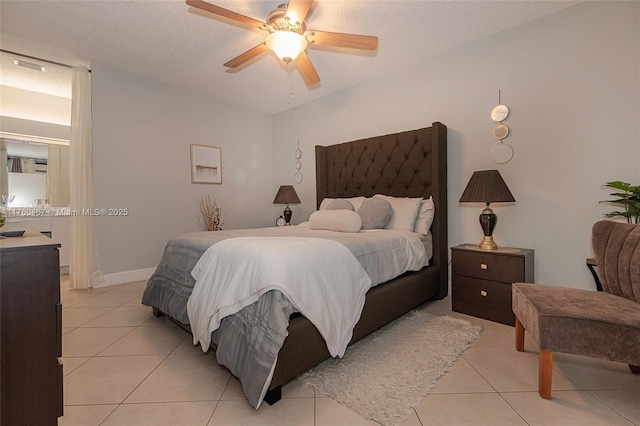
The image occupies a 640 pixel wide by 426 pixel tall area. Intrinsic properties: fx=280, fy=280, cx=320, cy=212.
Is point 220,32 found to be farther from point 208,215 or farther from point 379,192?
point 208,215

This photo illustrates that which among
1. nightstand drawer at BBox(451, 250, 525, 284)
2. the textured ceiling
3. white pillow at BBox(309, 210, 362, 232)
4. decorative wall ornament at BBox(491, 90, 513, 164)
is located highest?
the textured ceiling

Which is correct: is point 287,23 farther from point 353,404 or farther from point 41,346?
point 353,404

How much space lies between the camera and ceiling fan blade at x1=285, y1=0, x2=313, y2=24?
1.75 meters

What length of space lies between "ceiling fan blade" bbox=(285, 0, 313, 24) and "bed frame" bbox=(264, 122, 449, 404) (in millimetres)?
1658

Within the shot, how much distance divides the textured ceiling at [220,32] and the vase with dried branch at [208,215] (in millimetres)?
1664

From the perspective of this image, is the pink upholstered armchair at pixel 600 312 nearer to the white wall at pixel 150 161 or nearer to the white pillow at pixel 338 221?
the white pillow at pixel 338 221

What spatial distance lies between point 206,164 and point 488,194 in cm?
365

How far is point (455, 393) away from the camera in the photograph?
4.79 feet

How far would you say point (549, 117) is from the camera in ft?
7.90

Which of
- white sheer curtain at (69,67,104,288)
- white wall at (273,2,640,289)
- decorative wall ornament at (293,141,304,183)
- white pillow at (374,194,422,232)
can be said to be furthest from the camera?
decorative wall ornament at (293,141,304,183)

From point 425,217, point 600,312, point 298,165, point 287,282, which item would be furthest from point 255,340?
point 298,165

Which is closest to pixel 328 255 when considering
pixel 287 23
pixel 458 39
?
pixel 287 23

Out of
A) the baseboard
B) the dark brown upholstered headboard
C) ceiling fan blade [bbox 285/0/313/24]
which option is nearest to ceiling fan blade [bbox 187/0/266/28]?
ceiling fan blade [bbox 285/0/313/24]

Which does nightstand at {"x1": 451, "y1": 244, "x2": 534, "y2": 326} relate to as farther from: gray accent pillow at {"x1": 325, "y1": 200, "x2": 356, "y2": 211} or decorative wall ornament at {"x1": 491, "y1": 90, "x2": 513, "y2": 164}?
gray accent pillow at {"x1": 325, "y1": 200, "x2": 356, "y2": 211}
